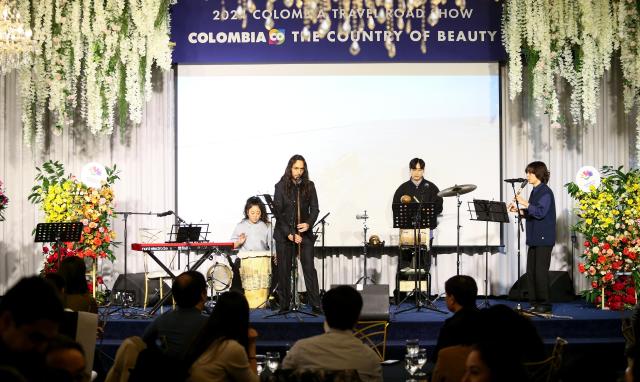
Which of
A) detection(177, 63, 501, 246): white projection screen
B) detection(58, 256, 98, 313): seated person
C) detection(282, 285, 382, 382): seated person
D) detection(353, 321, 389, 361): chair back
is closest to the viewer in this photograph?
detection(282, 285, 382, 382): seated person

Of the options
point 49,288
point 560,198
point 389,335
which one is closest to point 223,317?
point 49,288

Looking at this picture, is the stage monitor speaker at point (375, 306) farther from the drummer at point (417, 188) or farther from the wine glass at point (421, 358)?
the wine glass at point (421, 358)

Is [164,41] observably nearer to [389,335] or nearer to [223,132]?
[223,132]

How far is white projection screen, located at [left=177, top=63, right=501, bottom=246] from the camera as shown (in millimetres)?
10805

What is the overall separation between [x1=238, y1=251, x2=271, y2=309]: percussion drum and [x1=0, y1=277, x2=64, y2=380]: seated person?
6765 millimetres

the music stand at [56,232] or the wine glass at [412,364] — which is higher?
the music stand at [56,232]

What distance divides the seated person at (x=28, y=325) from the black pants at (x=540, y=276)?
6907 mm

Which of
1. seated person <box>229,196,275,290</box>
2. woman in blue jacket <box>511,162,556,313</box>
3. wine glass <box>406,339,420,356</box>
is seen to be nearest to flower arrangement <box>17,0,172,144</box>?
seated person <box>229,196,275,290</box>

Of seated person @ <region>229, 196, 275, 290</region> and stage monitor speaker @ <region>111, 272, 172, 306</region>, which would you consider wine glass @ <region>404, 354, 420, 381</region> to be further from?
stage monitor speaker @ <region>111, 272, 172, 306</region>

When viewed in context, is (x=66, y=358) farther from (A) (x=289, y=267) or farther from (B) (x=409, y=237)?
(B) (x=409, y=237)

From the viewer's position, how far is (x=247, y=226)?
10016 mm

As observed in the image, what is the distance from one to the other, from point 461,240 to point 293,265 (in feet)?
9.36

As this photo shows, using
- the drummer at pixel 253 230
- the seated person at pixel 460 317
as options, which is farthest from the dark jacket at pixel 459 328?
the drummer at pixel 253 230

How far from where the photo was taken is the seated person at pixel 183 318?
4379 mm
